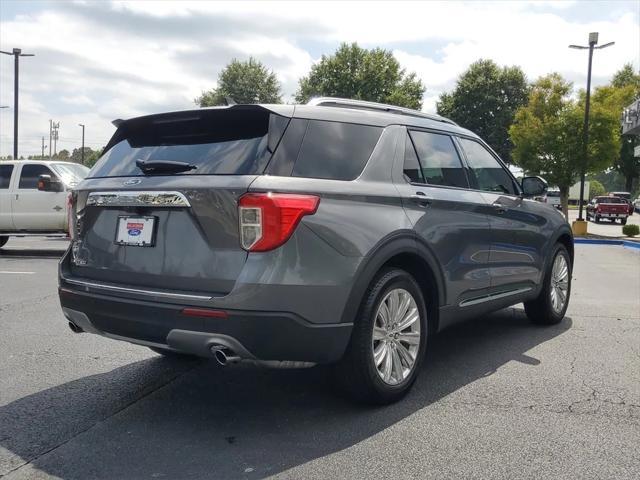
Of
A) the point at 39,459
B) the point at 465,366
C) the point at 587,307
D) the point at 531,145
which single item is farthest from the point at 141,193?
the point at 531,145

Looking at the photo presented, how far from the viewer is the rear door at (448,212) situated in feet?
13.5

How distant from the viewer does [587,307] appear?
294 inches

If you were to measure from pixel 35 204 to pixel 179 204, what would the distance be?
1080 centimetres

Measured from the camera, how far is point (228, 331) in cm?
318

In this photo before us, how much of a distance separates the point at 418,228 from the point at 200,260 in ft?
4.72

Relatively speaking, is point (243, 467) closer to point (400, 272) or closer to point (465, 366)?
point (400, 272)

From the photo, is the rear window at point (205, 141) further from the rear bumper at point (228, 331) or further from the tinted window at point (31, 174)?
the tinted window at point (31, 174)

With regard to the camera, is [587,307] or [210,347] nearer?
[210,347]

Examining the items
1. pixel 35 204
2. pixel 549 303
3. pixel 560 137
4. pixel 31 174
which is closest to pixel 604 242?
pixel 560 137

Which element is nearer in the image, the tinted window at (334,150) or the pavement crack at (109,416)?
the pavement crack at (109,416)

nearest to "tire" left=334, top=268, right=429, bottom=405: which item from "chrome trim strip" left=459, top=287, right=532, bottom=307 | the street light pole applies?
"chrome trim strip" left=459, top=287, right=532, bottom=307

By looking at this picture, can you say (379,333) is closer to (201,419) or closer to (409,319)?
(409,319)

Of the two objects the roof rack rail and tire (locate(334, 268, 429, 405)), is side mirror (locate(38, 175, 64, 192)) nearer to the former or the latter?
the roof rack rail

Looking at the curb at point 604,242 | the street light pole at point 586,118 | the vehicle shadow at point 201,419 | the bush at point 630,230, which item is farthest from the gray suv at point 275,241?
the street light pole at point 586,118
